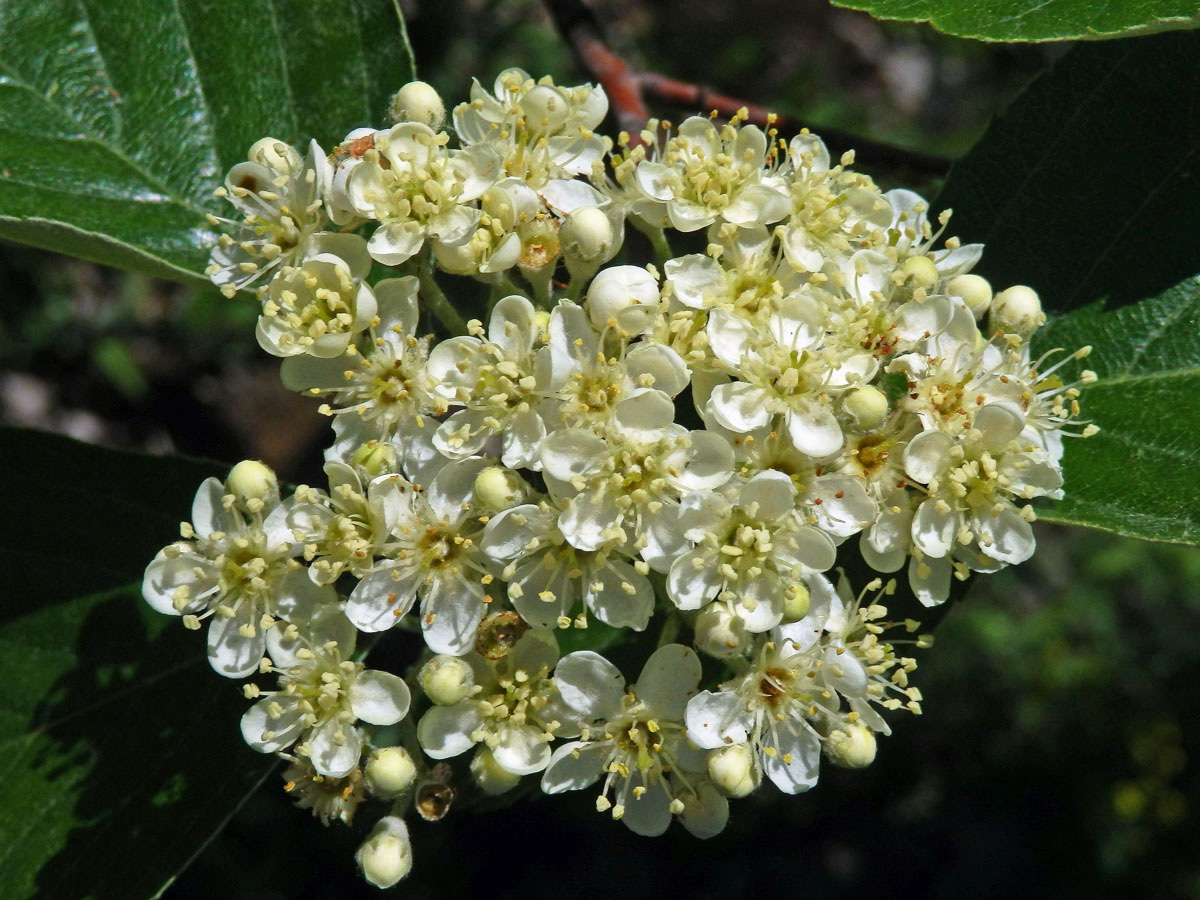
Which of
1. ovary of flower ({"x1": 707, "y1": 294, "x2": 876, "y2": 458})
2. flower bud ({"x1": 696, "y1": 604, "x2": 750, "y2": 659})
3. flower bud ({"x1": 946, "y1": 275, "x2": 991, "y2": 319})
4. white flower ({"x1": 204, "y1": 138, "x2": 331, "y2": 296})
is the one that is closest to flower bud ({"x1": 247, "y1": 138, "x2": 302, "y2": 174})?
white flower ({"x1": 204, "y1": 138, "x2": 331, "y2": 296})

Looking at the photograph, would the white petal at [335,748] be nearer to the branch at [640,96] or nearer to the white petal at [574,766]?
the white petal at [574,766]

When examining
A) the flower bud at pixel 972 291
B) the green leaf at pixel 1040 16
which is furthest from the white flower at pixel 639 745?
the green leaf at pixel 1040 16

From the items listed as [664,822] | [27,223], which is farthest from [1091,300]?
[27,223]

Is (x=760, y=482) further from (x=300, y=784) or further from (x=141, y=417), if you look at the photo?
(x=141, y=417)

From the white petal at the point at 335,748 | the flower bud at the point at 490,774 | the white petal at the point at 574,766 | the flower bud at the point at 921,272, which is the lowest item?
the white petal at the point at 335,748

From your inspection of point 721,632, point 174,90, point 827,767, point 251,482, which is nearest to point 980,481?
point 721,632

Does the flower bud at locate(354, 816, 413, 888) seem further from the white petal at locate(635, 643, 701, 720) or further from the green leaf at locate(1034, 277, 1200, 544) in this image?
the green leaf at locate(1034, 277, 1200, 544)
